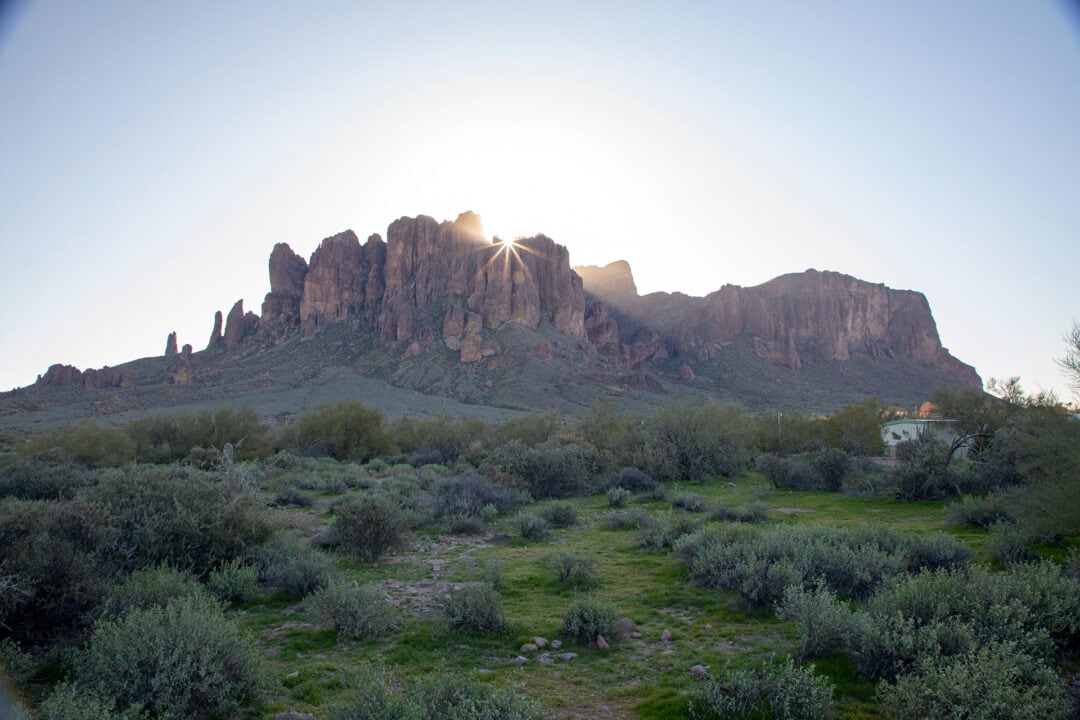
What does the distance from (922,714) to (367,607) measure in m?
5.91

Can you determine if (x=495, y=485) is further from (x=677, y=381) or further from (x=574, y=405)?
(x=677, y=381)

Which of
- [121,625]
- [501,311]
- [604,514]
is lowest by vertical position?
[604,514]

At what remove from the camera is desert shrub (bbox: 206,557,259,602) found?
8156mm

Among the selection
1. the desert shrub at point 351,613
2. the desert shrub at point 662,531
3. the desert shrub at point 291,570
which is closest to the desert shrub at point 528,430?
the desert shrub at point 662,531

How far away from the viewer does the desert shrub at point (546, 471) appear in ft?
66.8

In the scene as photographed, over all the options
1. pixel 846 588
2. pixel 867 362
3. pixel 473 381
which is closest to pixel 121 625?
pixel 846 588

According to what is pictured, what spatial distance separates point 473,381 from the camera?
260ft

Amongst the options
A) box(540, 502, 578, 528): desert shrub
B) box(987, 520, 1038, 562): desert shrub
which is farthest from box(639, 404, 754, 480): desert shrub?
box(987, 520, 1038, 562): desert shrub


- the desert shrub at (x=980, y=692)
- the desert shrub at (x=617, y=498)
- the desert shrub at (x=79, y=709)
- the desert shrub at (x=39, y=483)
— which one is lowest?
the desert shrub at (x=617, y=498)

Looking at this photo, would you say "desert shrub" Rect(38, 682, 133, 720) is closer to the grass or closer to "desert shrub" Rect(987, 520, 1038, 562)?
the grass

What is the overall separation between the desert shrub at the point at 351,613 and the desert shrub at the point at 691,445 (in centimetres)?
1794

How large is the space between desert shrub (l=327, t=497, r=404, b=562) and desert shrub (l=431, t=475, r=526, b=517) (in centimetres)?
352

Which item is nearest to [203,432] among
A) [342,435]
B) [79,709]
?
[342,435]

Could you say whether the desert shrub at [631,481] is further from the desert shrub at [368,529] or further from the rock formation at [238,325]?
the rock formation at [238,325]
